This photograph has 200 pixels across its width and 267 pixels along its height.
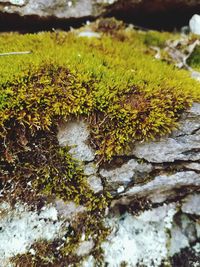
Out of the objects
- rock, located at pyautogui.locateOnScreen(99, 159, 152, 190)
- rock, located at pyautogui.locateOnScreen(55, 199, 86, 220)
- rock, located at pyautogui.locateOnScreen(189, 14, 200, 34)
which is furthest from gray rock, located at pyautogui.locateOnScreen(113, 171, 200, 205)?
rock, located at pyautogui.locateOnScreen(189, 14, 200, 34)

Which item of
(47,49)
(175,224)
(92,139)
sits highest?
(47,49)

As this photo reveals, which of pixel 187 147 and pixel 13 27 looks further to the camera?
pixel 13 27

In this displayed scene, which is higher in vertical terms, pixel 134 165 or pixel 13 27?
pixel 13 27

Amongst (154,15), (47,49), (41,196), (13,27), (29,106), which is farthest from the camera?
(154,15)

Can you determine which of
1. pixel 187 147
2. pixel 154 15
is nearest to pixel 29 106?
pixel 187 147

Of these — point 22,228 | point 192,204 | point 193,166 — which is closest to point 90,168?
point 22,228

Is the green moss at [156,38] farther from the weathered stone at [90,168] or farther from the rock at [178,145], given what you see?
the weathered stone at [90,168]

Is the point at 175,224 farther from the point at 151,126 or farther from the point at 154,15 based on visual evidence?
the point at 154,15

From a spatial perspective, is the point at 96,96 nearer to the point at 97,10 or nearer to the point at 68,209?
the point at 68,209
